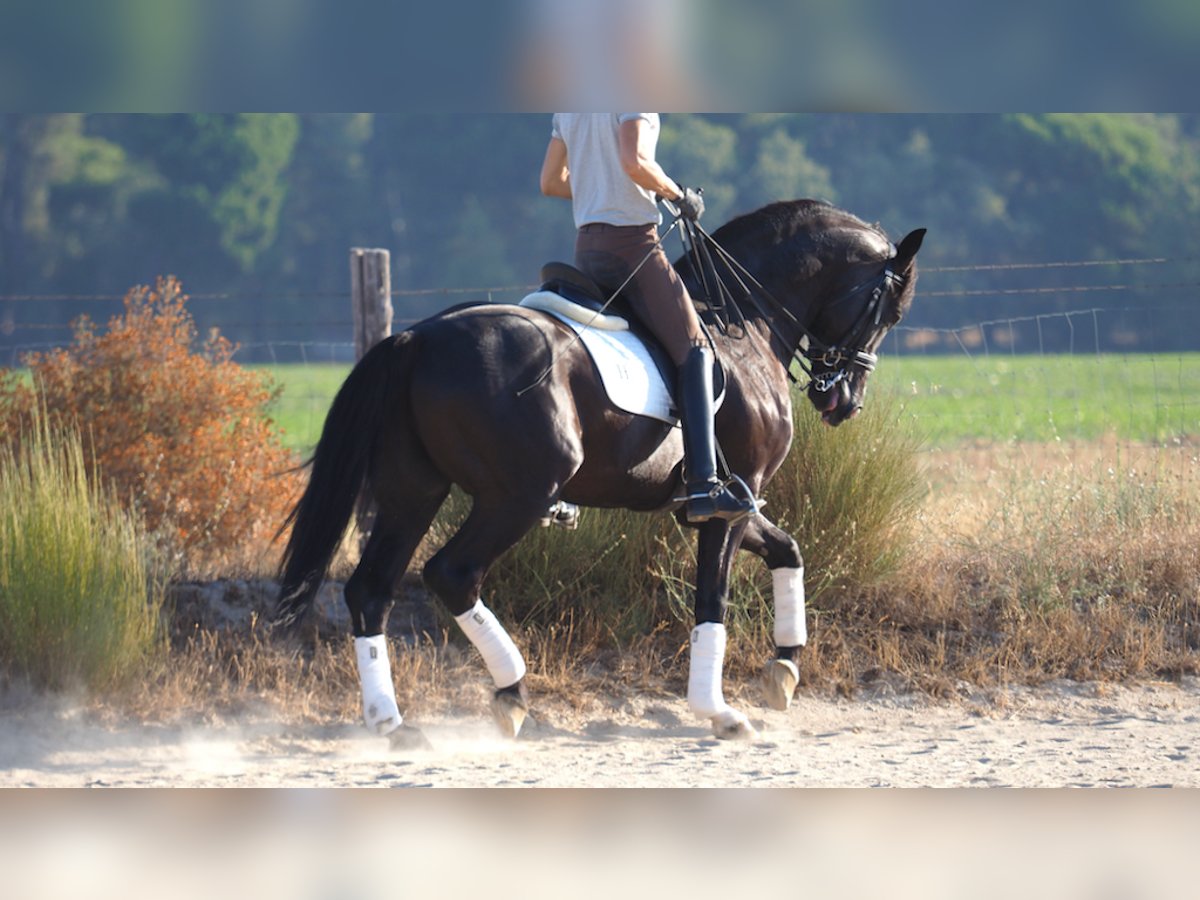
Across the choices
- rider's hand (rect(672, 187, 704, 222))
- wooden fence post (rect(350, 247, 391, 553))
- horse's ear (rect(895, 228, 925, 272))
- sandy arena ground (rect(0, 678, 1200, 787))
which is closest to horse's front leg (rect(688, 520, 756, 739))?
sandy arena ground (rect(0, 678, 1200, 787))

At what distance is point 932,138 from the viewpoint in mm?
58469

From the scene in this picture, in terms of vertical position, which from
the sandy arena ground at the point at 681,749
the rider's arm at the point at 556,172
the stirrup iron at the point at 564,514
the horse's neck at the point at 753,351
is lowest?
the sandy arena ground at the point at 681,749

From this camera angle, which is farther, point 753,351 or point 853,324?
point 853,324

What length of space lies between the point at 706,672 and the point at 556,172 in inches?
89.1

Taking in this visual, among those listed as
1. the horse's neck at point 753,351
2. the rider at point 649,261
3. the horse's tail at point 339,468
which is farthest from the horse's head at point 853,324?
the horse's tail at point 339,468

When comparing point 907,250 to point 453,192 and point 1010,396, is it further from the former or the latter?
point 453,192

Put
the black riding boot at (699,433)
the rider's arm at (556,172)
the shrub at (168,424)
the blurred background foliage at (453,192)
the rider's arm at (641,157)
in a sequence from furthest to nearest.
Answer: the blurred background foliage at (453,192)
the shrub at (168,424)
the rider's arm at (556,172)
the black riding boot at (699,433)
the rider's arm at (641,157)

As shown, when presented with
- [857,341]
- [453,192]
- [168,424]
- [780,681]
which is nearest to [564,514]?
[780,681]

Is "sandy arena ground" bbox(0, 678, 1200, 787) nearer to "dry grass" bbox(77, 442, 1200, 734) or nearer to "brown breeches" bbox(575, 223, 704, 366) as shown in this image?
"dry grass" bbox(77, 442, 1200, 734)

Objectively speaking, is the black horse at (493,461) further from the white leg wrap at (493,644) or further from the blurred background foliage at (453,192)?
the blurred background foliage at (453,192)

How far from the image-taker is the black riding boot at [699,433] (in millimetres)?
5527

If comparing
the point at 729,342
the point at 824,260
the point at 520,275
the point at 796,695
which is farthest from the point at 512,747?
the point at 520,275

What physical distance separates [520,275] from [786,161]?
38.6ft

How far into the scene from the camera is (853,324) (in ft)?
21.1
